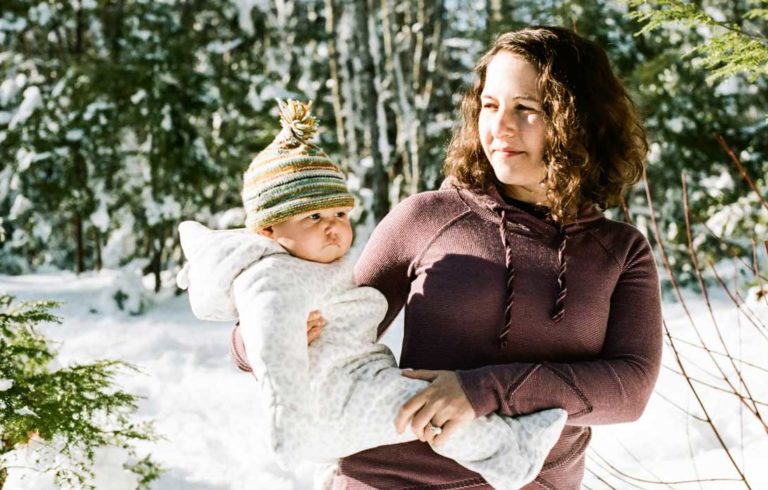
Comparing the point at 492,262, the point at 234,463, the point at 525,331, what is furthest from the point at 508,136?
the point at 234,463

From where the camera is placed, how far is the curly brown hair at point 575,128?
1654mm

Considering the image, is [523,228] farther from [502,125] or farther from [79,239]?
[79,239]

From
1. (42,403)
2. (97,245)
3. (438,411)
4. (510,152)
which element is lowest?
(97,245)

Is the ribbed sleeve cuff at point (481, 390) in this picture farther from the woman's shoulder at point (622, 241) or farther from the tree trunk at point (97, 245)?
the tree trunk at point (97, 245)

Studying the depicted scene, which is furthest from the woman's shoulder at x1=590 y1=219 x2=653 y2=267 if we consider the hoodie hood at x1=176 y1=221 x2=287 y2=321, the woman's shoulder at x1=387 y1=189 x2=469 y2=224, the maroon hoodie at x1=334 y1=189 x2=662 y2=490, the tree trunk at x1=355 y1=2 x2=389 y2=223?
the tree trunk at x1=355 y1=2 x2=389 y2=223

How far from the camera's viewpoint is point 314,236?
1.68 m

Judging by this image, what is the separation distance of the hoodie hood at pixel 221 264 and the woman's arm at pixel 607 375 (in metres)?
0.54

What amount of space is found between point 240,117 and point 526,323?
6.85m

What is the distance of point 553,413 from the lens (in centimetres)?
149

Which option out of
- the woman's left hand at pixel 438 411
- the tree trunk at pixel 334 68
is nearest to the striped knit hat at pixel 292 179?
the woman's left hand at pixel 438 411

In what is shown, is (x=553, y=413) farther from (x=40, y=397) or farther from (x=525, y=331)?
(x=40, y=397)

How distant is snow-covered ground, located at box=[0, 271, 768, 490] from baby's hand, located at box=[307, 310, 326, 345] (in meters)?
1.16

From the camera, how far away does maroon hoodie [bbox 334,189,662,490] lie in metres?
1.53

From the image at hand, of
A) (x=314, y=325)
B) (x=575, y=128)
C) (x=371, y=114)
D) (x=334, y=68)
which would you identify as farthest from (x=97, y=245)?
(x=575, y=128)
